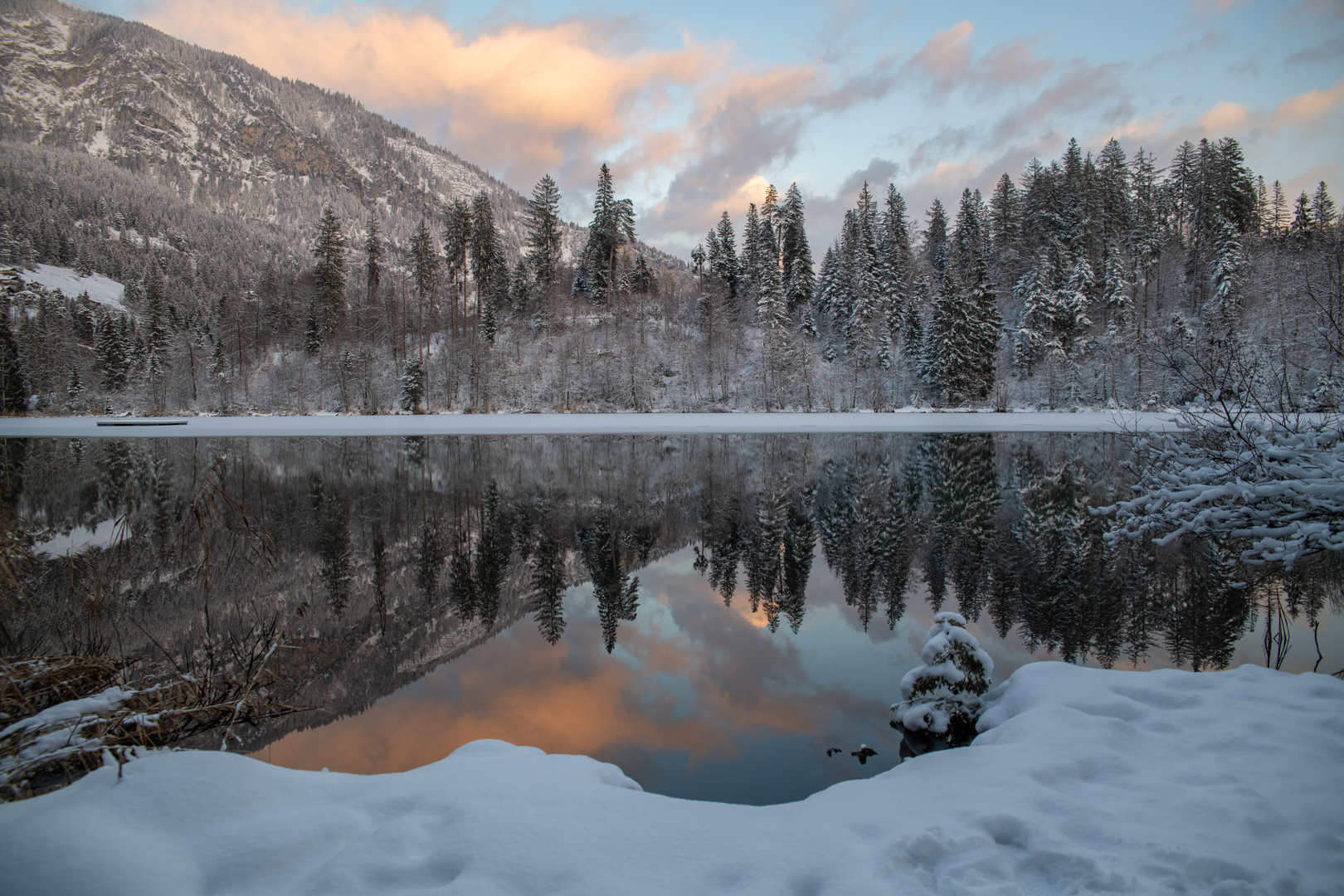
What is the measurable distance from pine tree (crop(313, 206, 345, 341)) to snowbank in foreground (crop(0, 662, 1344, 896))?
66344mm

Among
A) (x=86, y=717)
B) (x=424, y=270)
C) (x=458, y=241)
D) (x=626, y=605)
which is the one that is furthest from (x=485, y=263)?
(x=86, y=717)

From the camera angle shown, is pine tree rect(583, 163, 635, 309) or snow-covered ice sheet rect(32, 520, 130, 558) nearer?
snow-covered ice sheet rect(32, 520, 130, 558)

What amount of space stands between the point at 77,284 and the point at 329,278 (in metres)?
101

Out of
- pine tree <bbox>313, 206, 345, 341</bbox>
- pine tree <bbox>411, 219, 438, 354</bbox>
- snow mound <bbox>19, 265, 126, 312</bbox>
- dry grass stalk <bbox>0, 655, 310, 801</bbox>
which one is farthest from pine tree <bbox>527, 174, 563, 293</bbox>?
snow mound <bbox>19, 265, 126, 312</bbox>

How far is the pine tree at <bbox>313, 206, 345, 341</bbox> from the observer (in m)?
59.4

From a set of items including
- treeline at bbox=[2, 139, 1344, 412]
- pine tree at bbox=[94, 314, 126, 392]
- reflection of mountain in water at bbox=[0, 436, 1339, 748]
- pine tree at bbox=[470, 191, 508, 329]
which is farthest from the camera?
pine tree at bbox=[94, 314, 126, 392]

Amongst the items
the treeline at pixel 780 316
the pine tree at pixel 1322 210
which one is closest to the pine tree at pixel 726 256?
the treeline at pixel 780 316

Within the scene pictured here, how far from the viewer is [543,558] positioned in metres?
10.6

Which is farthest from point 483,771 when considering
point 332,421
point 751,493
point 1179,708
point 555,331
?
point 555,331

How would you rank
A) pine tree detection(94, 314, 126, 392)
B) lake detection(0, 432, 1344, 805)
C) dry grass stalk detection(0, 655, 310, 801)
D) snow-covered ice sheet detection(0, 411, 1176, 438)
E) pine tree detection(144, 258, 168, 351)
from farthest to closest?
pine tree detection(144, 258, 168, 351) → pine tree detection(94, 314, 126, 392) → snow-covered ice sheet detection(0, 411, 1176, 438) → lake detection(0, 432, 1344, 805) → dry grass stalk detection(0, 655, 310, 801)

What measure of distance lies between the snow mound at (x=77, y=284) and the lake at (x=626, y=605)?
442ft

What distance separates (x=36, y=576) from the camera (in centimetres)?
873

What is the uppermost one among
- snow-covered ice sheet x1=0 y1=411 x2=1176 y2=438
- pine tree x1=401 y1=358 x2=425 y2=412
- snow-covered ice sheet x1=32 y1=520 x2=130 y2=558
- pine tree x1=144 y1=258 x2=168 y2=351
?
pine tree x1=144 y1=258 x2=168 y2=351

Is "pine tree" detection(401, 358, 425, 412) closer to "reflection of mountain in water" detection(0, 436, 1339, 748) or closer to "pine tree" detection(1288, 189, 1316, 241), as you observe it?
Result: "reflection of mountain in water" detection(0, 436, 1339, 748)
